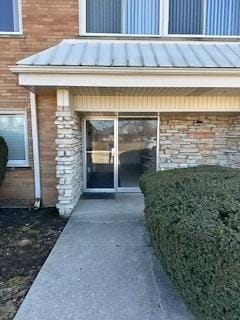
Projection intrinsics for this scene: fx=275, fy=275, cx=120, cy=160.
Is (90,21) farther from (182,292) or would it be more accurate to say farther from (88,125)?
(182,292)

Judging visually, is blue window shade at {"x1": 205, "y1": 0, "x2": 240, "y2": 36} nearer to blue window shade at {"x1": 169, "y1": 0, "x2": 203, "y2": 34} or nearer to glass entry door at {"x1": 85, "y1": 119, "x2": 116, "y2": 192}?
blue window shade at {"x1": 169, "y1": 0, "x2": 203, "y2": 34}

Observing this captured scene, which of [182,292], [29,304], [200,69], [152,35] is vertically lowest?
[29,304]

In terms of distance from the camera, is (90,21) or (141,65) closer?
(141,65)

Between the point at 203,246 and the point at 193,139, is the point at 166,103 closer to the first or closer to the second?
the point at 193,139

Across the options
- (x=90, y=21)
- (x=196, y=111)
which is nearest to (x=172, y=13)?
(x=90, y=21)

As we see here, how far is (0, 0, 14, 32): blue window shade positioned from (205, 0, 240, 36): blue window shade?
15.4ft

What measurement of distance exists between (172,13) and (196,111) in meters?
2.45

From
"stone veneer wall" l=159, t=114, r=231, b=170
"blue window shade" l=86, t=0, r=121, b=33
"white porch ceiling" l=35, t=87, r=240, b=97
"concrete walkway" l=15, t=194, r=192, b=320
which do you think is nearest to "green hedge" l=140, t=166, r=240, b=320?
"concrete walkway" l=15, t=194, r=192, b=320

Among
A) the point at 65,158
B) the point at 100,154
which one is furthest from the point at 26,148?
the point at 100,154

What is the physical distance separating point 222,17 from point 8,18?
5.17 meters

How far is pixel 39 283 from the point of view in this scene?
336 centimetres

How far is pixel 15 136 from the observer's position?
6.79m

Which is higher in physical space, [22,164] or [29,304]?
[22,164]

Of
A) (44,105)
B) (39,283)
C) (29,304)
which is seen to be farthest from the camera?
(44,105)
